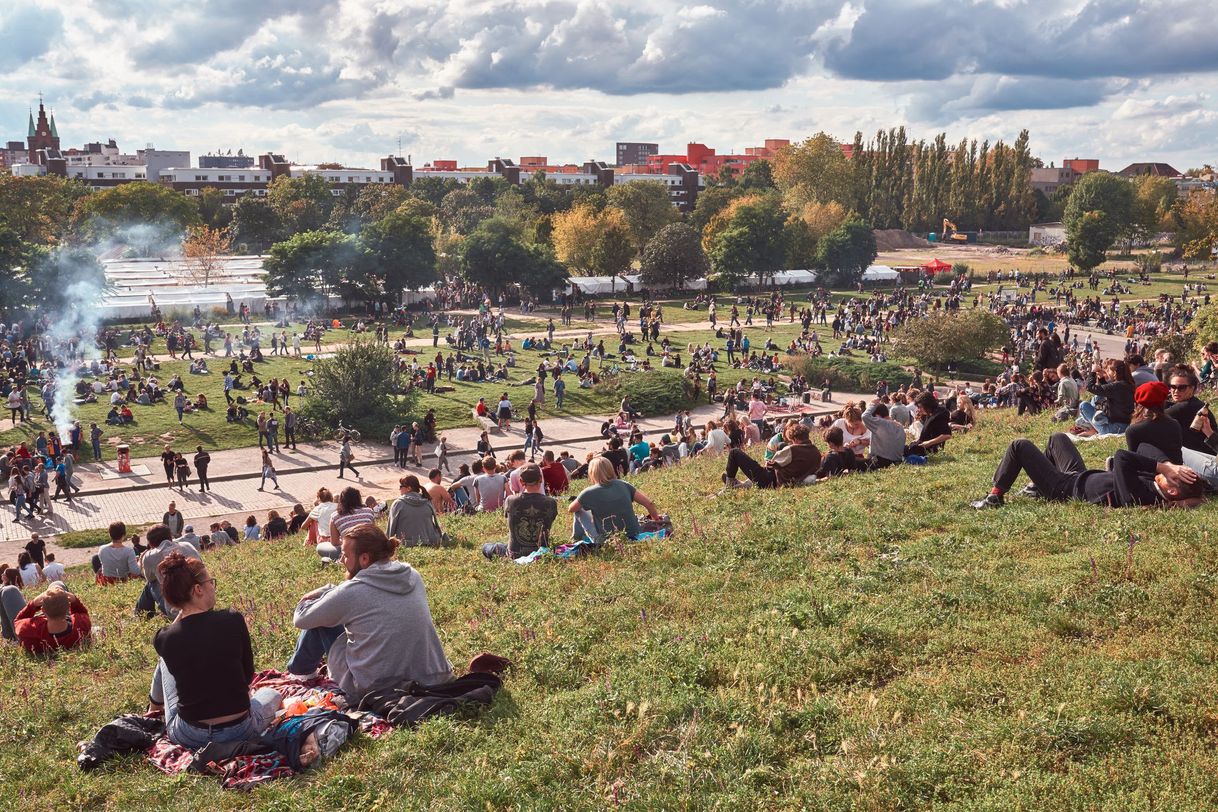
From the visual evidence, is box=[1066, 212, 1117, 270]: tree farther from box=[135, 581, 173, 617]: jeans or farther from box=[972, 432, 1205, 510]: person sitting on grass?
box=[135, 581, 173, 617]: jeans

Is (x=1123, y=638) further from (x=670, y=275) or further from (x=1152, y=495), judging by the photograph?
(x=670, y=275)

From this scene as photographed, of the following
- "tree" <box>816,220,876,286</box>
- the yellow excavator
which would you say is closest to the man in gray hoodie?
"tree" <box>816,220,876,286</box>

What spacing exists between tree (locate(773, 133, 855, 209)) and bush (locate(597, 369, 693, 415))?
6170 cm

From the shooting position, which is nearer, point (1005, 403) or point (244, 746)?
point (244, 746)

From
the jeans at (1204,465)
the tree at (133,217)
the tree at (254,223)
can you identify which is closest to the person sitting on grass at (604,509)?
the jeans at (1204,465)

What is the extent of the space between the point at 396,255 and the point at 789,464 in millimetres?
47685

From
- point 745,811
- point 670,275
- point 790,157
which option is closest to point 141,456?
point 745,811

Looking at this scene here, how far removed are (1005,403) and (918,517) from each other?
1627cm

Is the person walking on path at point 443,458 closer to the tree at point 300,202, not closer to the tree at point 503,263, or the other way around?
the tree at point 503,263

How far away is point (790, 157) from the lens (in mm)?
92875

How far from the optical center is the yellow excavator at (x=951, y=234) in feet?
337

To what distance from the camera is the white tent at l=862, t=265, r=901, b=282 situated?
241 ft

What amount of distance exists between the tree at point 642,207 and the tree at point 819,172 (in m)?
14.7

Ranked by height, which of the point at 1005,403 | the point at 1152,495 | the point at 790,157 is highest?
the point at 790,157
